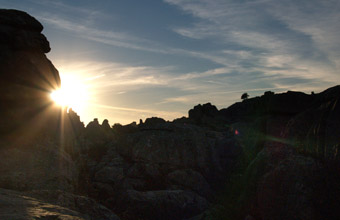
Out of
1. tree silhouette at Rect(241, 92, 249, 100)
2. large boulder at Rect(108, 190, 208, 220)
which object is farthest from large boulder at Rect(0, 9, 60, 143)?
tree silhouette at Rect(241, 92, 249, 100)

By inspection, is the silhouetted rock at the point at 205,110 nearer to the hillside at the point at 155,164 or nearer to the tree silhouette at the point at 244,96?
the tree silhouette at the point at 244,96

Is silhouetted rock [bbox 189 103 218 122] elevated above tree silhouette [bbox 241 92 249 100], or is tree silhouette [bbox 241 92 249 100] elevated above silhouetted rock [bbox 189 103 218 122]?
tree silhouette [bbox 241 92 249 100]

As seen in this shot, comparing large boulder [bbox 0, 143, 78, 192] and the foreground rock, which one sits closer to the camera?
the foreground rock

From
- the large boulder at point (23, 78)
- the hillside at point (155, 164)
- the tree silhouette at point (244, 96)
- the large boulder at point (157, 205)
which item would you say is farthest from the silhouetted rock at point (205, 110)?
the large boulder at point (23, 78)

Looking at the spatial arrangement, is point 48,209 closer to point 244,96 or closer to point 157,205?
point 157,205

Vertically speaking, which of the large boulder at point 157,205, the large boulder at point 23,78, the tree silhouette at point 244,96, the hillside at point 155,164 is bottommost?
the large boulder at point 157,205

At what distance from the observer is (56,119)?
2172 cm

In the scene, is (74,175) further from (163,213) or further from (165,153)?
(165,153)

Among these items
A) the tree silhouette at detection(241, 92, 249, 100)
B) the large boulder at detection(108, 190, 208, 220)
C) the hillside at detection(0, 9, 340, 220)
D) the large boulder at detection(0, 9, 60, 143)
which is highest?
the tree silhouette at detection(241, 92, 249, 100)

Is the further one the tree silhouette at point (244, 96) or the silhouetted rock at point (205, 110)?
the tree silhouette at point (244, 96)

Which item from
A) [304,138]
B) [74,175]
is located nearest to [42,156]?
[74,175]

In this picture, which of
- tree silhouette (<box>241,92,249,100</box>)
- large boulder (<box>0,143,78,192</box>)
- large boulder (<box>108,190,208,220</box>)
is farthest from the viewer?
tree silhouette (<box>241,92,249,100</box>)

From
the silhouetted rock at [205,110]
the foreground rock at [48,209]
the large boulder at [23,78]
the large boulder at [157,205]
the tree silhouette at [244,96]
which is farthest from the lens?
the tree silhouette at [244,96]

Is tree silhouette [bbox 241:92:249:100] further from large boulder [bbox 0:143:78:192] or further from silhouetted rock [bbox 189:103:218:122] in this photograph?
large boulder [bbox 0:143:78:192]
